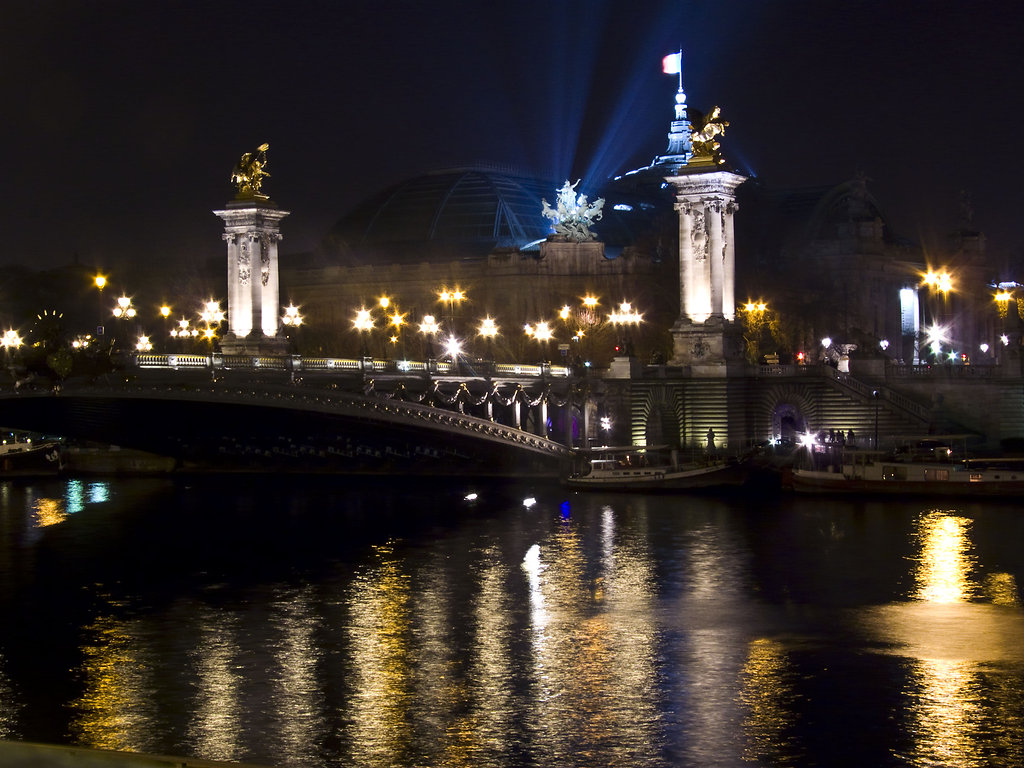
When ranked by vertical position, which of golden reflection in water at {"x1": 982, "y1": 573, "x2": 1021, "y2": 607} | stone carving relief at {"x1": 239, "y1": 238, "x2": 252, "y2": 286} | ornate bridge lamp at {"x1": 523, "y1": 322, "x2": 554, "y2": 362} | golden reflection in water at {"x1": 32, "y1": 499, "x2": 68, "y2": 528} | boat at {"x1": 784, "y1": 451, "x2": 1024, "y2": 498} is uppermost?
stone carving relief at {"x1": 239, "y1": 238, "x2": 252, "y2": 286}

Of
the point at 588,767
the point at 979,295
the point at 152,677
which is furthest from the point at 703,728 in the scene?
the point at 979,295

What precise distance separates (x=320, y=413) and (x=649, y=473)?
14123 mm

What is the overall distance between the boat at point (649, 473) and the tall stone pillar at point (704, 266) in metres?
7.09

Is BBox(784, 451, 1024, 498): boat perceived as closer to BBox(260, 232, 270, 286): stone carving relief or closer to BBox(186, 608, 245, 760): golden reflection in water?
BBox(260, 232, 270, 286): stone carving relief

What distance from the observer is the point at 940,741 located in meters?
29.5

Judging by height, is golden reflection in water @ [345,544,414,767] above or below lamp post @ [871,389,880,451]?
below

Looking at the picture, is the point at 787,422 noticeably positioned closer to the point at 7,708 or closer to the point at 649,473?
the point at 649,473

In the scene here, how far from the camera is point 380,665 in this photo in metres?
35.7

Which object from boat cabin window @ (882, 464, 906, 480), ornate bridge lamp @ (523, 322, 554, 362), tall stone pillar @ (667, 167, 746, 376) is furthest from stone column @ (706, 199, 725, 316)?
ornate bridge lamp @ (523, 322, 554, 362)

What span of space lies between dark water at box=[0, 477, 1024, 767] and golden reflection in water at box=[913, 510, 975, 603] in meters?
0.15

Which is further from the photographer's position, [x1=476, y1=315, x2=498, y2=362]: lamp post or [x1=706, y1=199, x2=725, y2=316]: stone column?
[x1=476, y1=315, x2=498, y2=362]: lamp post

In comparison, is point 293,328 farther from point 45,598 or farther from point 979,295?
point 45,598

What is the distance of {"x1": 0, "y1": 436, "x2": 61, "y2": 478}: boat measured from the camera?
288 ft

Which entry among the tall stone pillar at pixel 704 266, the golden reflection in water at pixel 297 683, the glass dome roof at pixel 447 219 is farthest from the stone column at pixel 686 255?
the glass dome roof at pixel 447 219
